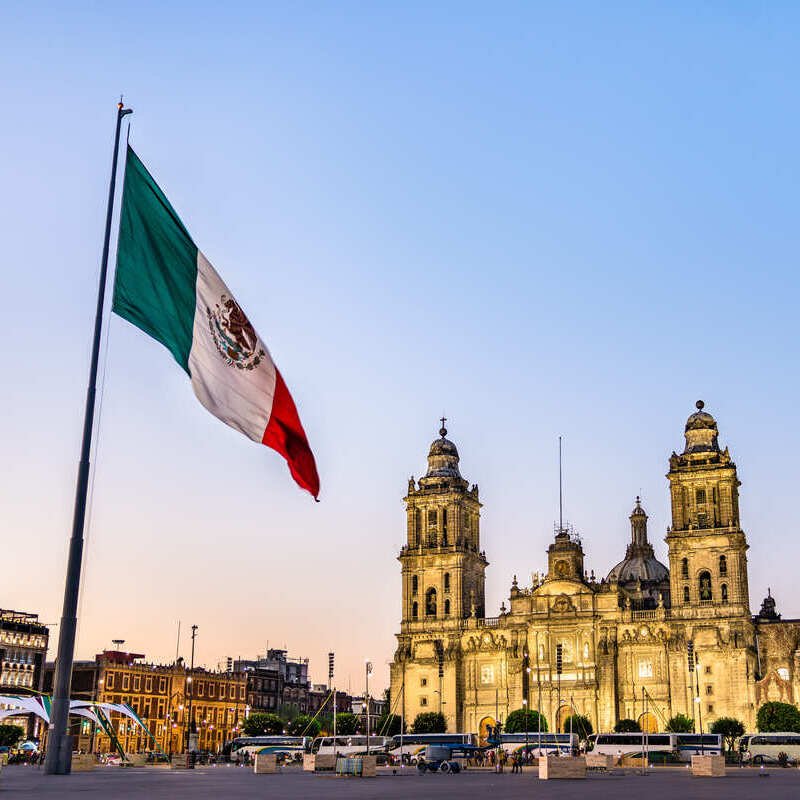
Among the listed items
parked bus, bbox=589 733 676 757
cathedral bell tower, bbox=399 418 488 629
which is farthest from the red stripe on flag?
cathedral bell tower, bbox=399 418 488 629

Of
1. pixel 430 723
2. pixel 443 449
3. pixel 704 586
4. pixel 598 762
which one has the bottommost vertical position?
pixel 598 762

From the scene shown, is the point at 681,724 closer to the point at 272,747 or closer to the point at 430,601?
the point at 430,601

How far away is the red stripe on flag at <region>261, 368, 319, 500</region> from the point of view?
20.8 meters

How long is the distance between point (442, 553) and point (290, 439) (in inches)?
3639

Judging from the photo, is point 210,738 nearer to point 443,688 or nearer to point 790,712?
point 443,688

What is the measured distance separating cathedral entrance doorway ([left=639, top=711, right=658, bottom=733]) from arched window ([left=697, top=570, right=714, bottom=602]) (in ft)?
37.7

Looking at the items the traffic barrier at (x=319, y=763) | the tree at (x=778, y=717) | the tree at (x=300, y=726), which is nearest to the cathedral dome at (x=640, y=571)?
the tree at (x=778, y=717)

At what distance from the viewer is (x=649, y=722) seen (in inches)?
3974

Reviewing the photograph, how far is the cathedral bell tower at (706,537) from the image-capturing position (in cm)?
10062

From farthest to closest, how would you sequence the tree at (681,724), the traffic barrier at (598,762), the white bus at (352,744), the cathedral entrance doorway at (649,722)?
1. the cathedral entrance doorway at (649,722)
2. the tree at (681,724)
3. the white bus at (352,744)
4. the traffic barrier at (598,762)

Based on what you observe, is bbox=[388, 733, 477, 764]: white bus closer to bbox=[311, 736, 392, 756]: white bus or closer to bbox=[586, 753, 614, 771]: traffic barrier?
bbox=[311, 736, 392, 756]: white bus

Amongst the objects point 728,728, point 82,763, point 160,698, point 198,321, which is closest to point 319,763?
point 82,763

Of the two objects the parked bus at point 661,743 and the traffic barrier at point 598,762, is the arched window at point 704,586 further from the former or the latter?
the traffic barrier at point 598,762

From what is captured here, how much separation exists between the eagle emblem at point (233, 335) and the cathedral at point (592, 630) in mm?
78783
